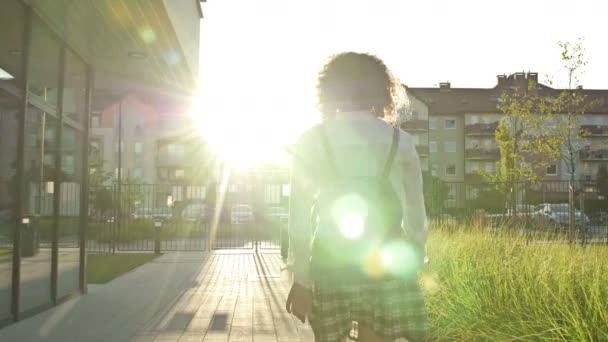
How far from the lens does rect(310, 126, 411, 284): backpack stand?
100 inches

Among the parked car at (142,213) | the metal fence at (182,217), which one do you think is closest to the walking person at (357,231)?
the metal fence at (182,217)

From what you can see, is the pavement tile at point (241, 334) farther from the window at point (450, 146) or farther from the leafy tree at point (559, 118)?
the window at point (450, 146)

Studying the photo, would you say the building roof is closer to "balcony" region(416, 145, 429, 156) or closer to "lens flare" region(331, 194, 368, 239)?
"balcony" region(416, 145, 429, 156)

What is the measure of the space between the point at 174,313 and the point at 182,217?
17494 mm

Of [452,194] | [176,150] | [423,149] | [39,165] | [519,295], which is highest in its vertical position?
[176,150]

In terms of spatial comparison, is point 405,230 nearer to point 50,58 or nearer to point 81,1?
point 81,1

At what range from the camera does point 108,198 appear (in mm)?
23750

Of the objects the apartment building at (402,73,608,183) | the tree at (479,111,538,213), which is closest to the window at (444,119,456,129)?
the apartment building at (402,73,608,183)

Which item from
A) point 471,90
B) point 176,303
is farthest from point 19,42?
point 471,90

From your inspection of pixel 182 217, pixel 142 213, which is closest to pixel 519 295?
pixel 182 217

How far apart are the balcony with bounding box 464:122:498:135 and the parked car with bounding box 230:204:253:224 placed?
5858 cm

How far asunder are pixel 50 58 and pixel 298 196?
254 inches

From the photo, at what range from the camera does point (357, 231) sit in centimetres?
256

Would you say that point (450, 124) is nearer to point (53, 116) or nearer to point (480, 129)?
point (480, 129)
